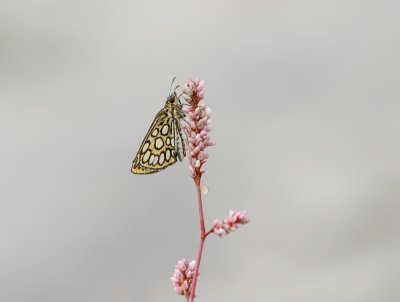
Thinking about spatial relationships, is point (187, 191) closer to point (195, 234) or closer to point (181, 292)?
point (195, 234)

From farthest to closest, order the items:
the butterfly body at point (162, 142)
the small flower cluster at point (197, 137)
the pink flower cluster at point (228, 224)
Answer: the butterfly body at point (162, 142) < the small flower cluster at point (197, 137) < the pink flower cluster at point (228, 224)

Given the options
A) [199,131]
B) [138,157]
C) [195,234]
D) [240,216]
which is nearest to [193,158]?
[199,131]


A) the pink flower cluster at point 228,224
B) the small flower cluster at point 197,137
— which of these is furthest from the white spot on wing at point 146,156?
the pink flower cluster at point 228,224

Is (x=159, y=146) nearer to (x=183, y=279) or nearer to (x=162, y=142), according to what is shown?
(x=162, y=142)

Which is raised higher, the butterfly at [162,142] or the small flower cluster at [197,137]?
the butterfly at [162,142]

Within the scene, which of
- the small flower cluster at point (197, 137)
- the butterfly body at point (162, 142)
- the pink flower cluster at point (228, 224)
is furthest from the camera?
the butterfly body at point (162, 142)

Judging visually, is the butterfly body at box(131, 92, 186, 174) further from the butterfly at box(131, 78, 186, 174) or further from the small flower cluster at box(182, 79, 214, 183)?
the small flower cluster at box(182, 79, 214, 183)

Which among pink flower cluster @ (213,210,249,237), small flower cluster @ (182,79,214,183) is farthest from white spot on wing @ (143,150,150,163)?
pink flower cluster @ (213,210,249,237)

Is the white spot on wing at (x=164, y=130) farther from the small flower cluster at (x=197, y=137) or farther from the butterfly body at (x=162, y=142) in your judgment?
the small flower cluster at (x=197, y=137)

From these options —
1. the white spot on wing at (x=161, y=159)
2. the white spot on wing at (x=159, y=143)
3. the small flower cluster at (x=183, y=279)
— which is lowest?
the small flower cluster at (x=183, y=279)

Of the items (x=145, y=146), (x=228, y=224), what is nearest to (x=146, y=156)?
(x=145, y=146)
